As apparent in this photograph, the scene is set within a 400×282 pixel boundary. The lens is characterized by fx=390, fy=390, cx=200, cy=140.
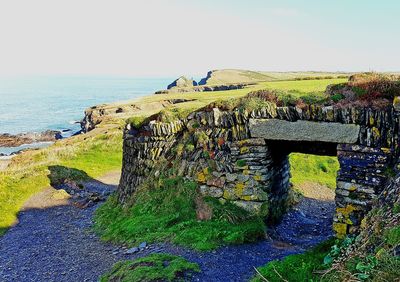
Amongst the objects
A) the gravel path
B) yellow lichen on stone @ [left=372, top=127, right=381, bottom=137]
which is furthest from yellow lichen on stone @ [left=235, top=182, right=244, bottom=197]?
yellow lichen on stone @ [left=372, top=127, right=381, bottom=137]

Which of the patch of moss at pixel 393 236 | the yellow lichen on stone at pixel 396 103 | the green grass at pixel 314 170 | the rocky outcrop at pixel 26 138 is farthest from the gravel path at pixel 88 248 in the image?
the rocky outcrop at pixel 26 138

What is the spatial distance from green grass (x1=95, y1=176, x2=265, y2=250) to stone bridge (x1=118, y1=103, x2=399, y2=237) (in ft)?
1.88

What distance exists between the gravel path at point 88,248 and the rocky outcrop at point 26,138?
49211mm

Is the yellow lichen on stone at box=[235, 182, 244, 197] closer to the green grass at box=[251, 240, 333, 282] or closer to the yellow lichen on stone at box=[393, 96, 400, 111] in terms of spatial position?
the green grass at box=[251, 240, 333, 282]

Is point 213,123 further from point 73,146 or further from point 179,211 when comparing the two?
point 73,146

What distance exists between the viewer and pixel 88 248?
15.7m

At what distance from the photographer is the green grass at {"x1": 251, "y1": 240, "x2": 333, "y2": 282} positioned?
8.88 m

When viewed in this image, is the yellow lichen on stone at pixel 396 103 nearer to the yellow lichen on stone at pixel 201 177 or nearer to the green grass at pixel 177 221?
the green grass at pixel 177 221

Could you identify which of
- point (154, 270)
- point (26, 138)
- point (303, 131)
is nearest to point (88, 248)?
point (154, 270)

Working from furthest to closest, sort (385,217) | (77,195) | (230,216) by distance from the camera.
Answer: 1. (77,195)
2. (230,216)
3. (385,217)

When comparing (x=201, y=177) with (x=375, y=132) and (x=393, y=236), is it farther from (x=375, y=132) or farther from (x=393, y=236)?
(x=393, y=236)

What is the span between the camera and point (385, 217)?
8.18 m

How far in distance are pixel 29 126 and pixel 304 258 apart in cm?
9564

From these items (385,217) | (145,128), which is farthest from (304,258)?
(145,128)
